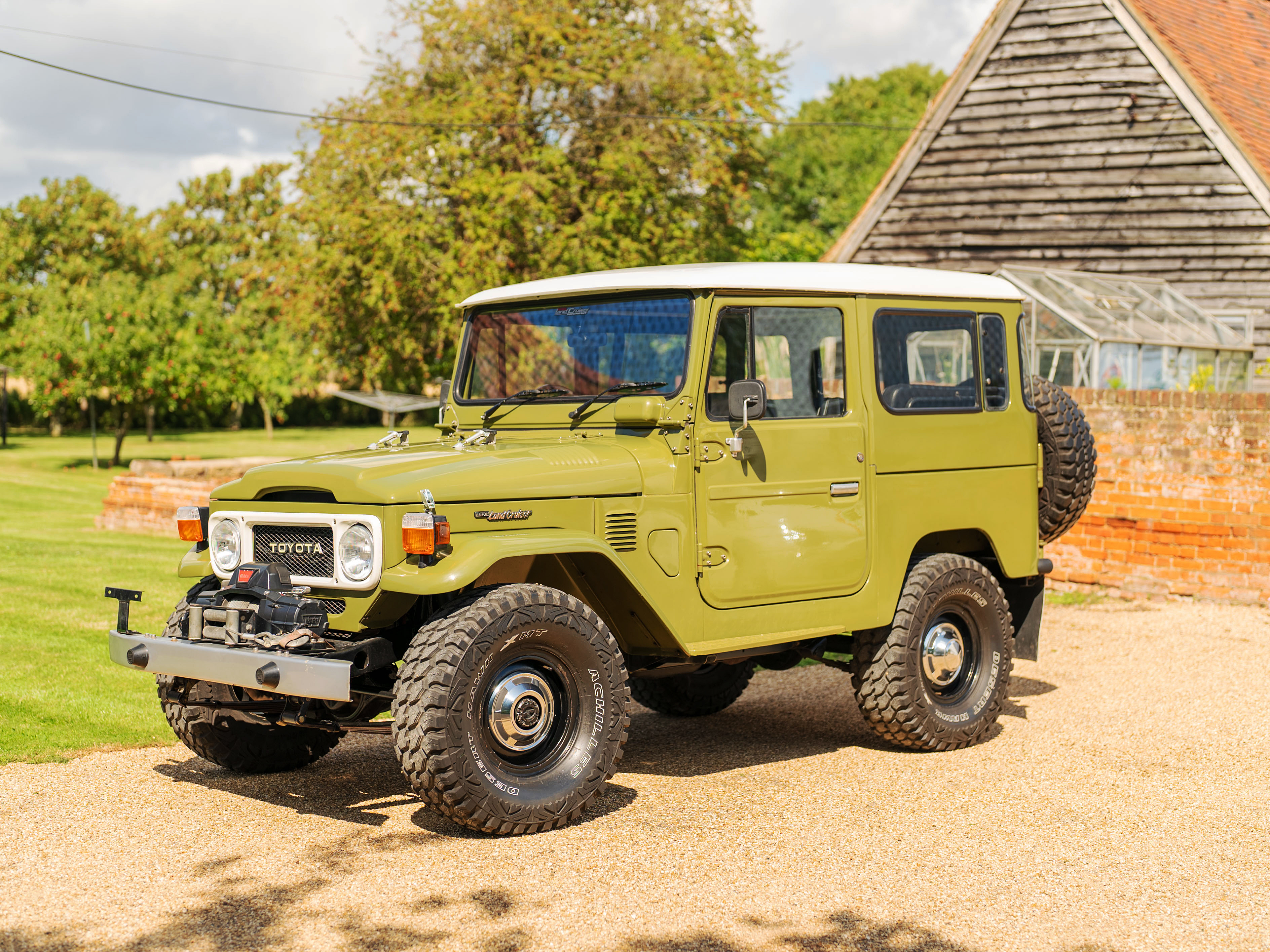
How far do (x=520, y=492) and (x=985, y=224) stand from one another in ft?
49.9

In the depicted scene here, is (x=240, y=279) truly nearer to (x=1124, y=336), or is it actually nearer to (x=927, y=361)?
(x=1124, y=336)

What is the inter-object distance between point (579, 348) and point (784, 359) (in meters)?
0.97

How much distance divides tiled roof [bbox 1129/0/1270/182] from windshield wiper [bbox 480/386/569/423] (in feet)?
44.7

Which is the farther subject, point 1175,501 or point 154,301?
point 154,301

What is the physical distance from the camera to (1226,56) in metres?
19.6

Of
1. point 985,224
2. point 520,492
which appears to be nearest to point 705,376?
point 520,492

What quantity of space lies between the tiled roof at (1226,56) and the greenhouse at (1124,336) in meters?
1.98

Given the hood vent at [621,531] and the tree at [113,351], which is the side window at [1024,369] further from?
the tree at [113,351]

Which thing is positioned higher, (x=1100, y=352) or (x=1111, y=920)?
(x=1100, y=352)

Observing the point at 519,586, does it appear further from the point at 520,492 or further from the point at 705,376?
the point at 705,376

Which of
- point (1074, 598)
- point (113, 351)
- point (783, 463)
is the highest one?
point (113, 351)

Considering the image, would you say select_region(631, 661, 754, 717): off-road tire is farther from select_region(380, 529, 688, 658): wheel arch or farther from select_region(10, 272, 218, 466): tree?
select_region(10, 272, 218, 466): tree

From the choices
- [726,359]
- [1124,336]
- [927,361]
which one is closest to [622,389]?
[726,359]

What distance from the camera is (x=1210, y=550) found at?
11.5 meters
